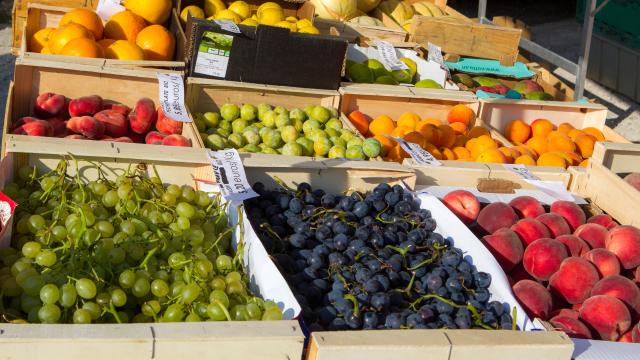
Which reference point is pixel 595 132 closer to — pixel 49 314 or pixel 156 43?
pixel 156 43

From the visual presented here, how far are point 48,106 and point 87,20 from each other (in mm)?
761

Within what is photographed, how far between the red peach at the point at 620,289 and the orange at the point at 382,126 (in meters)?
1.40

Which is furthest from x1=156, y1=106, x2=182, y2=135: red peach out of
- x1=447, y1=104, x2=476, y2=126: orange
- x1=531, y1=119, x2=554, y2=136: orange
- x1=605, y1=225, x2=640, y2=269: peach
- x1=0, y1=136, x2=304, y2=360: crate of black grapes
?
x1=531, y1=119, x2=554, y2=136: orange

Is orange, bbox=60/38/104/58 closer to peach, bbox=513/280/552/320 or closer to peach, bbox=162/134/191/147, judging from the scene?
peach, bbox=162/134/191/147

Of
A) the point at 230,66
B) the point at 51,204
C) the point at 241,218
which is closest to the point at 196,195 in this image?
the point at 241,218

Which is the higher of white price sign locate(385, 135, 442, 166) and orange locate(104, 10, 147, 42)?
orange locate(104, 10, 147, 42)

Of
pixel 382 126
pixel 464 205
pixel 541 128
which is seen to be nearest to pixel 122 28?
pixel 382 126

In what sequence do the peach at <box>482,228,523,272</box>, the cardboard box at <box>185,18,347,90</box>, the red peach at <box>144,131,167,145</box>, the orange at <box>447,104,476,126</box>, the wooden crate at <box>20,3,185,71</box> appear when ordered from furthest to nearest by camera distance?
the orange at <box>447,104,476,126</box>, the cardboard box at <box>185,18,347,90</box>, the wooden crate at <box>20,3,185,71</box>, the red peach at <box>144,131,167,145</box>, the peach at <box>482,228,523,272</box>

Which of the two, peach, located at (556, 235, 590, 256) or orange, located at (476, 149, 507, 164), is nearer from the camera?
peach, located at (556, 235, 590, 256)

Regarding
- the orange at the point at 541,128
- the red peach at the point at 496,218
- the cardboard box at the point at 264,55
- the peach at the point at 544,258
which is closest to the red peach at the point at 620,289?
the peach at the point at 544,258

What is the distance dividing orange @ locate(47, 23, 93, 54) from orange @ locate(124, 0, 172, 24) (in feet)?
1.65

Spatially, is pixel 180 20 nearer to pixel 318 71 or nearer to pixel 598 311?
pixel 318 71

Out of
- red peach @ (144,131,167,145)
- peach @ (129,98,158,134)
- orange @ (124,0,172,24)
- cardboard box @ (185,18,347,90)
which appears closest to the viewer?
red peach @ (144,131,167,145)

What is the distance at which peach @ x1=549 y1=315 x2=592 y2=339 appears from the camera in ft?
6.40
